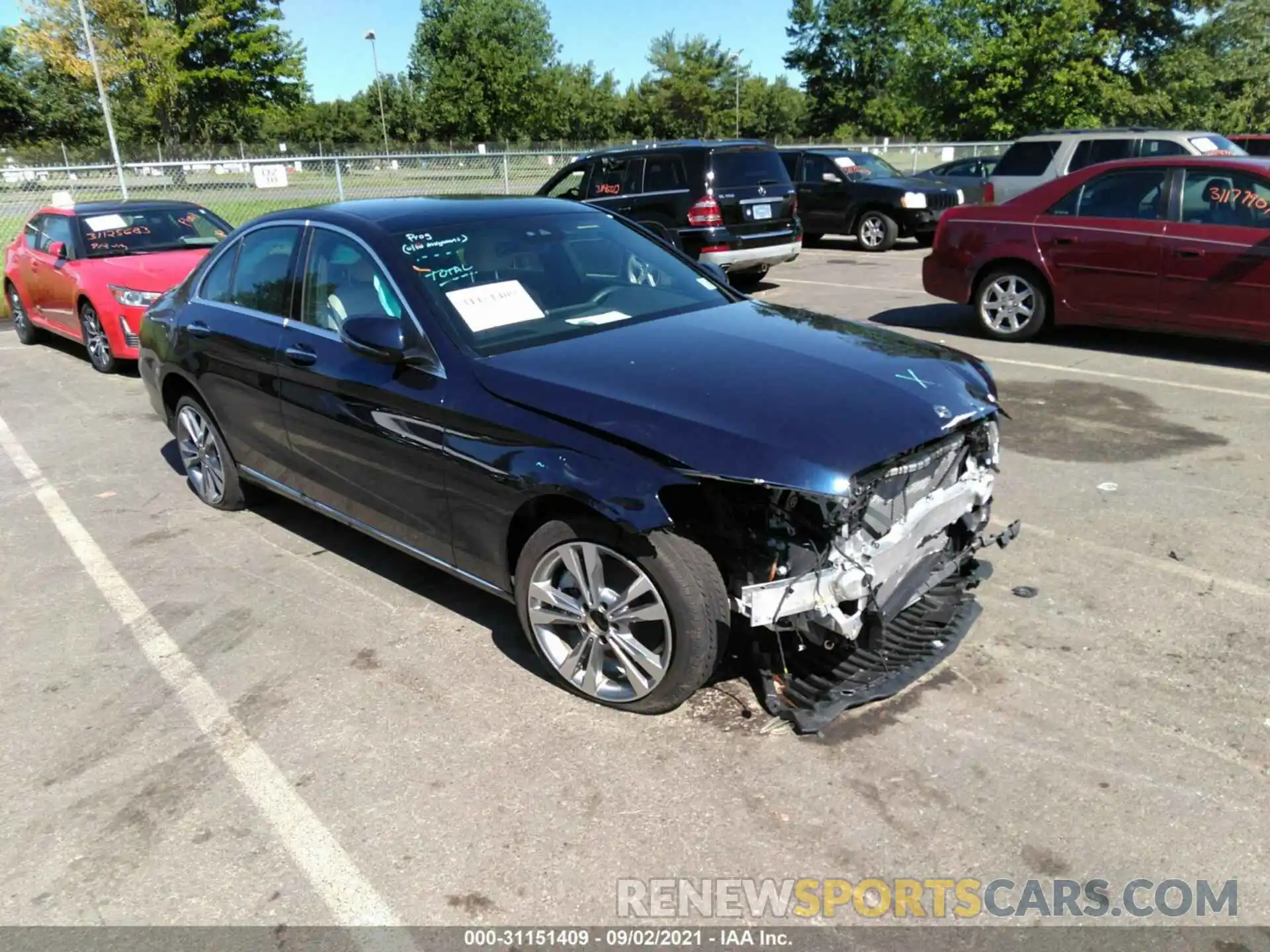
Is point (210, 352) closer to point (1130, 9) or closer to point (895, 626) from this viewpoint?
point (895, 626)

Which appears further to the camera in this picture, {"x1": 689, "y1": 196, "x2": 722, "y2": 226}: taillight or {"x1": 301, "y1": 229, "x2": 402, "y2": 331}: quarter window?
{"x1": 689, "y1": 196, "x2": 722, "y2": 226}: taillight

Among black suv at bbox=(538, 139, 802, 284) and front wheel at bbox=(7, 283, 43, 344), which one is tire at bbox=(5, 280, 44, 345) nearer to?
front wheel at bbox=(7, 283, 43, 344)

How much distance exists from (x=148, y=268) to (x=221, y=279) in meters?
4.39

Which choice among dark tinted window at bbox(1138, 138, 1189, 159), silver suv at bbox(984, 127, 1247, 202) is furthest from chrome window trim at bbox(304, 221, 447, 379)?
dark tinted window at bbox(1138, 138, 1189, 159)

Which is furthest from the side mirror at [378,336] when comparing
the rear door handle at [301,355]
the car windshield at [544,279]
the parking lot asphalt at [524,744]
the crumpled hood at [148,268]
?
the crumpled hood at [148,268]

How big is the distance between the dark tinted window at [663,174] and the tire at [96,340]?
6.23 metres

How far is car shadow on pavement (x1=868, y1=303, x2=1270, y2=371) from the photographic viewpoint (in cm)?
796

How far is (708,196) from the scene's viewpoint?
11.0 m

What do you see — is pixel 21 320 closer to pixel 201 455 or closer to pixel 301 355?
pixel 201 455

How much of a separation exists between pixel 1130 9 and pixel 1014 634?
42.2 meters

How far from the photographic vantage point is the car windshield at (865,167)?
1656 centimetres

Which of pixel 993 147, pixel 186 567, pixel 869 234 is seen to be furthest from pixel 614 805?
pixel 993 147

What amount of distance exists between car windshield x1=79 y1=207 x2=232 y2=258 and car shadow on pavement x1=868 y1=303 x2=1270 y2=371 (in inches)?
280

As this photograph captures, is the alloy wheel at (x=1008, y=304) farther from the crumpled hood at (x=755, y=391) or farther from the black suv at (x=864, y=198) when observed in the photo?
the black suv at (x=864, y=198)
